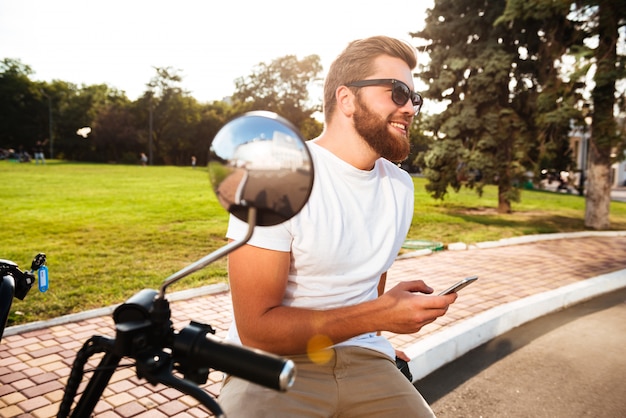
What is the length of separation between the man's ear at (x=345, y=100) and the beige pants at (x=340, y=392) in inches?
42.6

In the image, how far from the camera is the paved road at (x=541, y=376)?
3.63 meters

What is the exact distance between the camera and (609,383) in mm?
4020

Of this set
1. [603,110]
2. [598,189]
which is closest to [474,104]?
[603,110]

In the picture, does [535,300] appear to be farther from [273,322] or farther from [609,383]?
[273,322]

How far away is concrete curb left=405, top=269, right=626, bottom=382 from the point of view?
426cm

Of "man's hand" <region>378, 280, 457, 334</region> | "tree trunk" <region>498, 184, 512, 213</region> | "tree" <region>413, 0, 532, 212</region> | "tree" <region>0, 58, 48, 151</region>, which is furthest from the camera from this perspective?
"tree" <region>0, 58, 48, 151</region>

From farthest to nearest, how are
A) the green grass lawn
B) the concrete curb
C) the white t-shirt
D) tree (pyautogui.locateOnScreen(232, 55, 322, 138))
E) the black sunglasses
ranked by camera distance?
tree (pyautogui.locateOnScreen(232, 55, 322, 138)), the green grass lawn, the concrete curb, the black sunglasses, the white t-shirt

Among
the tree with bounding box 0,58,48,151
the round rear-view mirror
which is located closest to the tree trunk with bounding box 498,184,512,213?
the round rear-view mirror

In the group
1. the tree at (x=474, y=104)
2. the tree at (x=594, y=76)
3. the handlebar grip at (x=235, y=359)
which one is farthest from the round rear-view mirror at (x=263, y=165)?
the tree at (x=474, y=104)

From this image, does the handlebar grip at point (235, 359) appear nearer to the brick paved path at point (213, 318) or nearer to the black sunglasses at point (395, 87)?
the black sunglasses at point (395, 87)

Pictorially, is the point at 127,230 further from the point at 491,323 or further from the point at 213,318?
the point at 491,323

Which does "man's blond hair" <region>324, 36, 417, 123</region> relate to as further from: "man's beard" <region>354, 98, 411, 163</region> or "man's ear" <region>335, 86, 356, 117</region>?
"man's beard" <region>354, 98, 411, 163</region>

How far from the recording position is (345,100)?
228 cm

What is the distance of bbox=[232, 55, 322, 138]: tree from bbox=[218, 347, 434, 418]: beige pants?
54.3 meters
